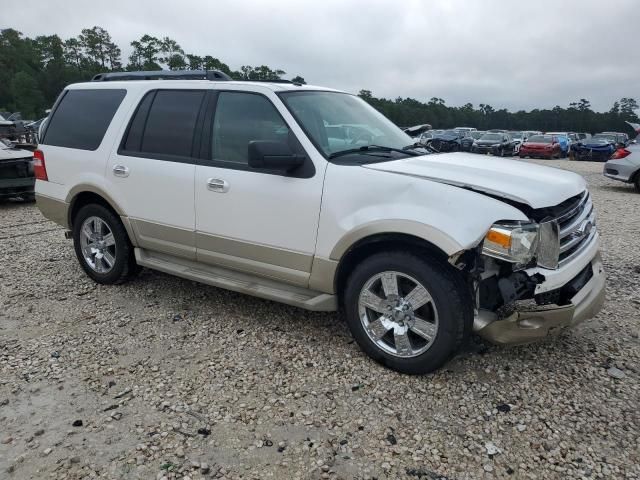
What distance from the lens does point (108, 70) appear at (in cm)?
8044

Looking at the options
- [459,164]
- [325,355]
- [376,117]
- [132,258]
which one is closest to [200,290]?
[132,258]

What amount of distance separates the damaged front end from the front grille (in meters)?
0.01

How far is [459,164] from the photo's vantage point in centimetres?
349

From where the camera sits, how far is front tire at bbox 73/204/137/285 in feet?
15.1

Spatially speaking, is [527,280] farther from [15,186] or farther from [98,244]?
[15,186]

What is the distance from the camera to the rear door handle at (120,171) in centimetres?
431

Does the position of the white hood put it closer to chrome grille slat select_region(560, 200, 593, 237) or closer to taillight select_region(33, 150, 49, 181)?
taillight select_region(33, 150, 49, 181)

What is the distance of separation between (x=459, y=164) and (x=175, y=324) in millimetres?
2616

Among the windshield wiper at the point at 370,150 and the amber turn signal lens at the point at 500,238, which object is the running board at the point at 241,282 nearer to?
the windshield wiper at the point at 370,150

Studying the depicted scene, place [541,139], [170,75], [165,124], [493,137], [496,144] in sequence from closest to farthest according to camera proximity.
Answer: [165,124], [170,75], [496,144], [493,137], [541,139]

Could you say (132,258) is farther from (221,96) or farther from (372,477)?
(372,477)

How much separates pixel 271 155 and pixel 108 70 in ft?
292

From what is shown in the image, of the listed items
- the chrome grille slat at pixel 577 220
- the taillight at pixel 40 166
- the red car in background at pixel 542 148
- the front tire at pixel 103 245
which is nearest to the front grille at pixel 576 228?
the chrome grille slat at pixel 577 220

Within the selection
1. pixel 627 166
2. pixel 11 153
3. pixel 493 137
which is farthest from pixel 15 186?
pixel 493 137
